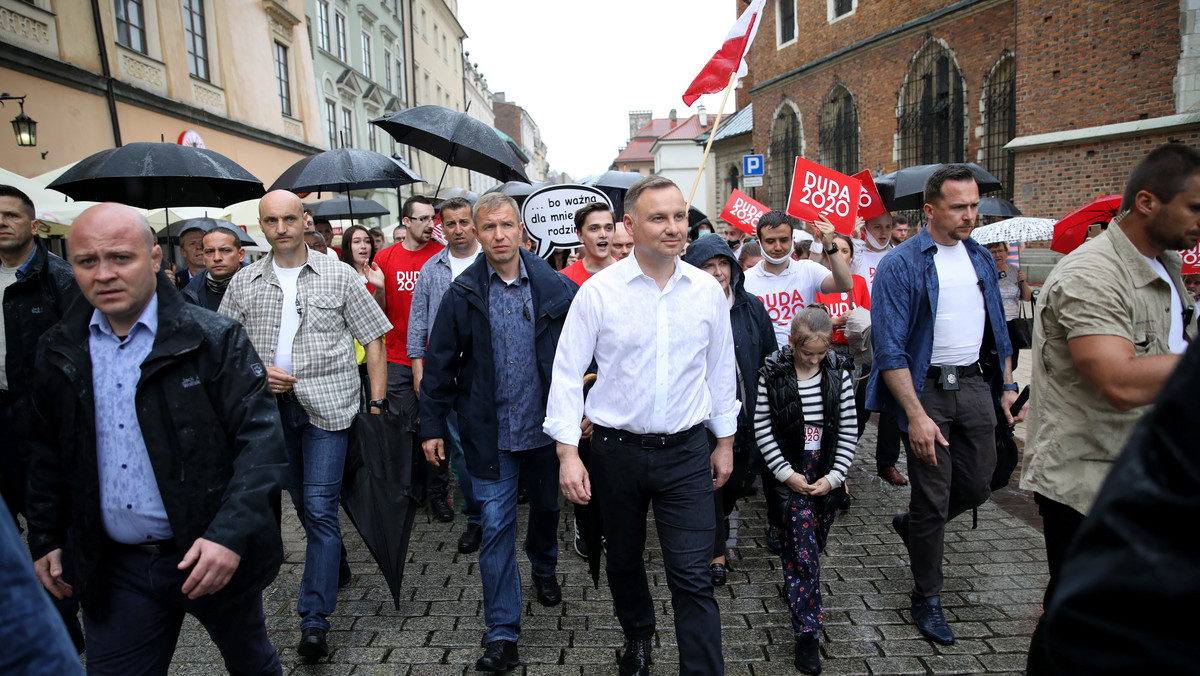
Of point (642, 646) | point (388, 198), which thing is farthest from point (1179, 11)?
point (388, 198)

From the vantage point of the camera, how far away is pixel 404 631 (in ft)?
12.2

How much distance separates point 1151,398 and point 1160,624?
1.99 meters

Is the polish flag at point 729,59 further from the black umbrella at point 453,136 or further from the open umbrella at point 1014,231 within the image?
the open umbrella at point 1014,231

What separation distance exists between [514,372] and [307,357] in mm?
1115

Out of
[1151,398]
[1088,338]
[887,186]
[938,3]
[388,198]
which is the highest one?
[938,3]

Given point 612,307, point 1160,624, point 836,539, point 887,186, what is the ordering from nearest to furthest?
point 1160,624, point 612,307, point 836,539, point 887,186

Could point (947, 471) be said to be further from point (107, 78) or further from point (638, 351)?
point (107, 78)

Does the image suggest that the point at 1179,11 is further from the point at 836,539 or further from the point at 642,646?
the point at 642,646

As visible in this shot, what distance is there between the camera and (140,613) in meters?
2.29

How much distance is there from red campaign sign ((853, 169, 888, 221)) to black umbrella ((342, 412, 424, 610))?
4666mm

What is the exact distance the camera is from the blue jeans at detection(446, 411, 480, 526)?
487 centimetres

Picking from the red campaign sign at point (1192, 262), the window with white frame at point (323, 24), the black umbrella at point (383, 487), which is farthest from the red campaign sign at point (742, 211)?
the window with white frame at point (323, 24)

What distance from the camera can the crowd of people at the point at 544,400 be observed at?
2.27 metres

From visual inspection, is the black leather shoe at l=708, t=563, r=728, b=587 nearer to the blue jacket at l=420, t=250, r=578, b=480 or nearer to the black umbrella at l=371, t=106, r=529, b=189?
the blue jacket at l=420, t=250, r=578, b=480
